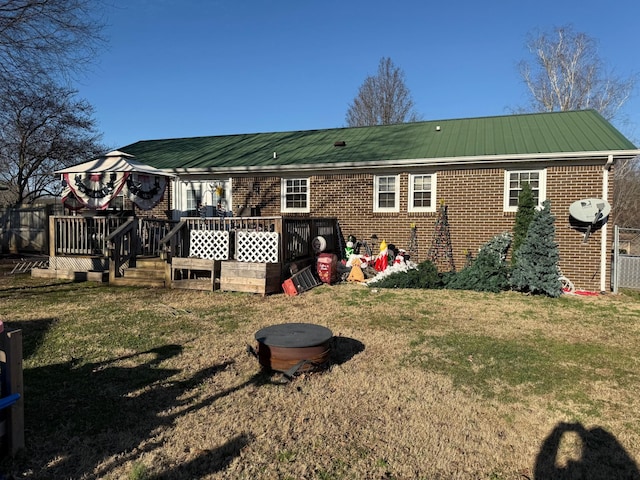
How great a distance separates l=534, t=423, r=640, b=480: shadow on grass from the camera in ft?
9.44

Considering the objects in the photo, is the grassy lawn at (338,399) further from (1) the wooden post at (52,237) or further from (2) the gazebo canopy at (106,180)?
(1) the wooden post at (52,237)

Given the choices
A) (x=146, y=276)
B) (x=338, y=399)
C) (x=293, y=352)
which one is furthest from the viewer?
(x=146, y=276)

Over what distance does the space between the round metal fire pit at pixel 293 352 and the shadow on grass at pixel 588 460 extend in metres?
2.17

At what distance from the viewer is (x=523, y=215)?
1063 cm

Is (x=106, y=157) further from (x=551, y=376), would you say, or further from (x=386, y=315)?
(x=551, y=376)

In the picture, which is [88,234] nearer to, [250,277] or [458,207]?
[250,277]

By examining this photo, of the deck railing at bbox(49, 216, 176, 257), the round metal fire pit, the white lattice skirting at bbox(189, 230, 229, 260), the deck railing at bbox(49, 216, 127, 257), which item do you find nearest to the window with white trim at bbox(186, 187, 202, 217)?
the deck railing at bbox(49, 216, 176, 257)

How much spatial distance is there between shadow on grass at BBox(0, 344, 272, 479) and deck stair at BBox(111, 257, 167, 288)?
5033mm

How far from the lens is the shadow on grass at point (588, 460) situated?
2877mm

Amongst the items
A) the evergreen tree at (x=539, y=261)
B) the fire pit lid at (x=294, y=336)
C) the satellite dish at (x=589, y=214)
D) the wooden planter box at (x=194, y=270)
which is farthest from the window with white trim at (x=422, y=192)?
the fire pit lid at (x=294, y=336)

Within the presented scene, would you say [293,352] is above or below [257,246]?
below

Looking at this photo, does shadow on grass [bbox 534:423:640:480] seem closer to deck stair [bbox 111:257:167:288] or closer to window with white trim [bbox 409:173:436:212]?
deck stair [bbox 111:257:167:288]

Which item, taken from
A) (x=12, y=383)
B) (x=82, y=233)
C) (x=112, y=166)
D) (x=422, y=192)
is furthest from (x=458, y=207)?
(x=12, y=383)

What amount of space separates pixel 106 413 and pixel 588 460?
3.79 m
